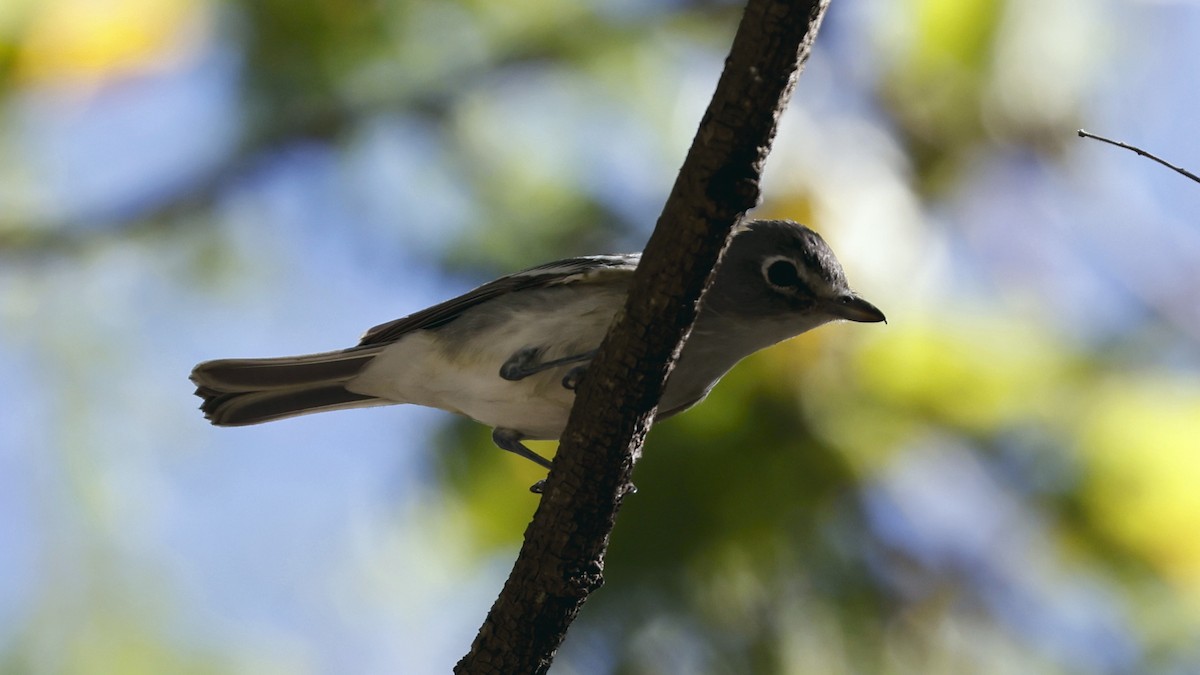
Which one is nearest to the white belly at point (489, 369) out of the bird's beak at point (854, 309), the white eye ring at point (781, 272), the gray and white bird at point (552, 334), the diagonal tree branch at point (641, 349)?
the gray and white bird at point (552, 334)

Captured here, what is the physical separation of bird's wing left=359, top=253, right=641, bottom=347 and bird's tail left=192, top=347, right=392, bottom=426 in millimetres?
81

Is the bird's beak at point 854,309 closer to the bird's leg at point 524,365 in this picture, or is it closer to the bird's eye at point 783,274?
the bird's eye at point 783,274

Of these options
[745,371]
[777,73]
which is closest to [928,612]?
[745,371]

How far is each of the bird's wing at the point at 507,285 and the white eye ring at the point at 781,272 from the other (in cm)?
35

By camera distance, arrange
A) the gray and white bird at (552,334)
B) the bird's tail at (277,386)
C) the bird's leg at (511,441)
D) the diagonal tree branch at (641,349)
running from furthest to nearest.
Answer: the bird's tail at (277,386) < the bird's leg at (511,441) < the gray and white bird at (552,334) < the diagonal tree branch at (641,349)

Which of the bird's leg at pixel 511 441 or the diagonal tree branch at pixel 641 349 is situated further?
the bird's leg at pixel 511 441

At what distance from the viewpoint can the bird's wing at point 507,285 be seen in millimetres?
2938

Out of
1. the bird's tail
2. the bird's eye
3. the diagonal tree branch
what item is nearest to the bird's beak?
the bird's eye

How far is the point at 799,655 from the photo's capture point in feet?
10.2

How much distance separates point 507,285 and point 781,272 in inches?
29.6

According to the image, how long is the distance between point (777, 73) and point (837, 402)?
1724 mm

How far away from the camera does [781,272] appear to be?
3107 millimetres

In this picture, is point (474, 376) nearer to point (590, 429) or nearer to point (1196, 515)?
point (590, 429)

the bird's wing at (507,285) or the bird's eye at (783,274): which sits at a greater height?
the bird's eye at (783,274)
